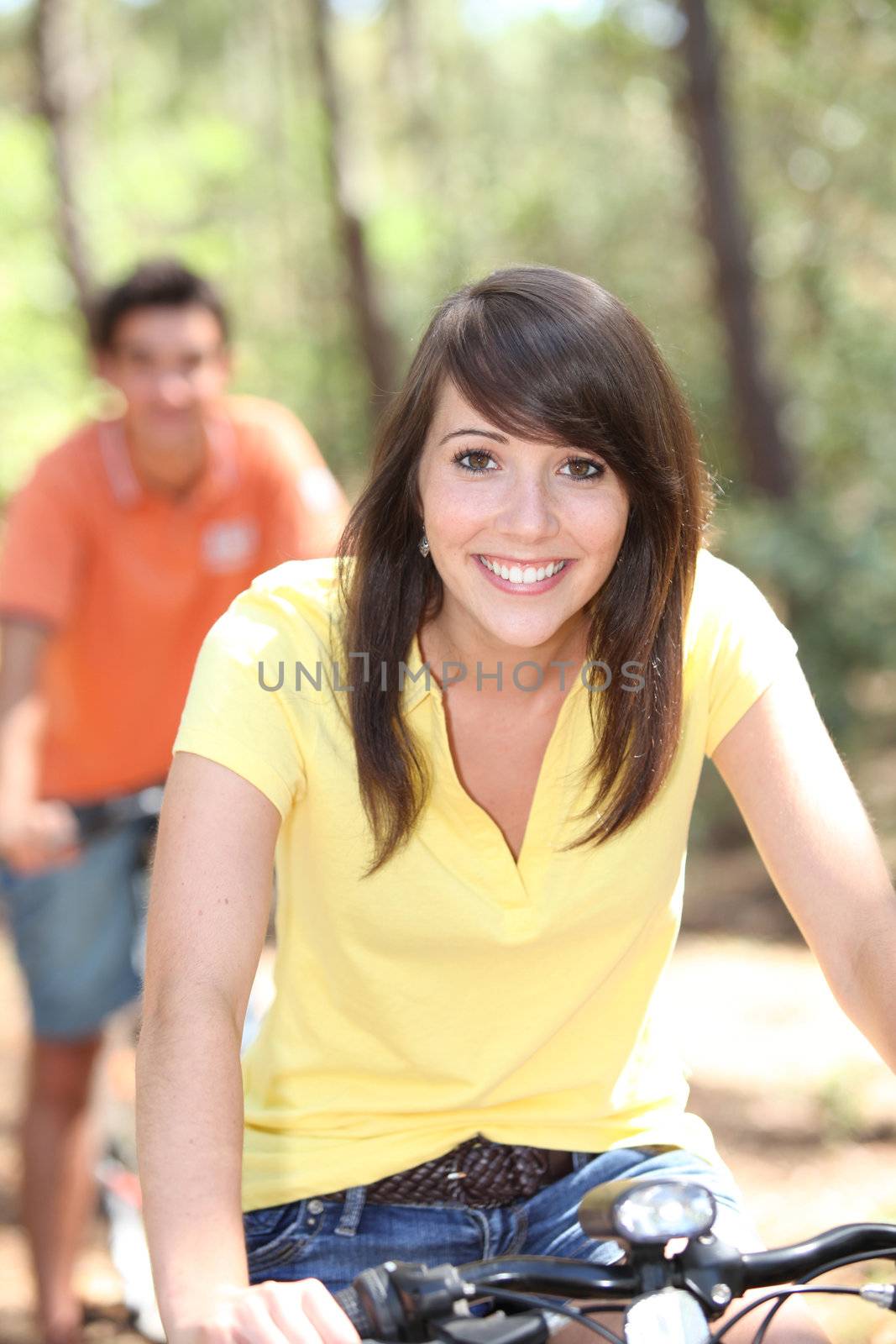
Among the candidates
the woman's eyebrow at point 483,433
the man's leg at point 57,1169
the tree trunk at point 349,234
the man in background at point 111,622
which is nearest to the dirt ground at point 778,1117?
the man's leg at point 57,1169

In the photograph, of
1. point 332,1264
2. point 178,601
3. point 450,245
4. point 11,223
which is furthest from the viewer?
point 11,223

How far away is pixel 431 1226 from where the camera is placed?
1.86 metres

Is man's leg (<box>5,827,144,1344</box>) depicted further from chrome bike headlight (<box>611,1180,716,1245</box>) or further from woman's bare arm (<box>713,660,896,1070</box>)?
chrome bike headlight (<box>611,1180,716,1245</box>)

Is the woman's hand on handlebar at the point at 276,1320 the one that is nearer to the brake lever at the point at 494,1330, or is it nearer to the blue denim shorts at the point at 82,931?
the brake lever at the point at 494,1330

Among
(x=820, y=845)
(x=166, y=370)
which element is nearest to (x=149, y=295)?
(x=166, y=370)

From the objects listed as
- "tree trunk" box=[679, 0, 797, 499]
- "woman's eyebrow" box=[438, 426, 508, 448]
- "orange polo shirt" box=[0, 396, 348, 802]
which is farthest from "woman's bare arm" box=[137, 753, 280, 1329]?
"tree trunk" box=[679, 0, 797, 499]

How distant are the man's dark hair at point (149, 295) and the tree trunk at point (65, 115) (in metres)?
6.60

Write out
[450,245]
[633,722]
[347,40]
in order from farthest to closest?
[347,40] → [450,245] → [633,722]

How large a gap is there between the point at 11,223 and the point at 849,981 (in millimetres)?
15752

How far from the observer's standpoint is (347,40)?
99.2 ft

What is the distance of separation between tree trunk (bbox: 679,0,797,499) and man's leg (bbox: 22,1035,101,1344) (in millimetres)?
5003

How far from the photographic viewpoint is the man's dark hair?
3727 millimetres

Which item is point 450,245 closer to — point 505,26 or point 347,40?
point 505,26

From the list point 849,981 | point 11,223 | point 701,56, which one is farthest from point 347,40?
point 849,981
